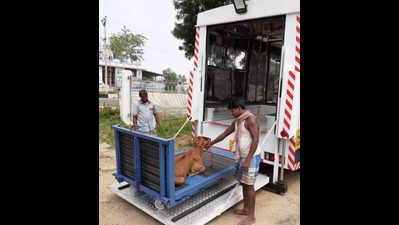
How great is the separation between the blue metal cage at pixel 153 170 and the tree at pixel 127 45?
106 ft

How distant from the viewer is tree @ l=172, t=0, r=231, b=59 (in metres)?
8.68

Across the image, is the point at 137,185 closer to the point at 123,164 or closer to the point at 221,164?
the point at 123,164

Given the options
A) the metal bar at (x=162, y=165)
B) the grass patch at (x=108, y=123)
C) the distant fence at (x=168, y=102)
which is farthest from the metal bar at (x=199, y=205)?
the distant fence at (x=168, y=102)

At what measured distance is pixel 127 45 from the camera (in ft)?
112

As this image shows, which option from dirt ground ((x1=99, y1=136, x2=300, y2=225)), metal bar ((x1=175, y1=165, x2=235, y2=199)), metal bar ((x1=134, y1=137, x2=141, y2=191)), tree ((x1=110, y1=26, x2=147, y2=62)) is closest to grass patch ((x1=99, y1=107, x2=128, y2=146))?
dirt ground ((x1=99, y1=136, x2=300, y2=225))

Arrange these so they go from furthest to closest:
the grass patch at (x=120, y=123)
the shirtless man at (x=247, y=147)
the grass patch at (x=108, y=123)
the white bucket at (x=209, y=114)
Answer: the grass patch at (x=120, y=123) < the grass patch at (x=108, y=123) < the white bucket at (x=209, y=114) < the shirtless man at (x=247, y=147)

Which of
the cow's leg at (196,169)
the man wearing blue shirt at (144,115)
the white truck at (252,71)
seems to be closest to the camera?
the cow's leg at (196,169)

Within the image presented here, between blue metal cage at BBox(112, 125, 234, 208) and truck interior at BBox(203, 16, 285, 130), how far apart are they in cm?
148

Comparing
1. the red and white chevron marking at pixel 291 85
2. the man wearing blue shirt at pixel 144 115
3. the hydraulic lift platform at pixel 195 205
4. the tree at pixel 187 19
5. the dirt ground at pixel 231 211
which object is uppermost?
the tree at pixel 187 19

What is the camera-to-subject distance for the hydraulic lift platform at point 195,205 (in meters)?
2.79

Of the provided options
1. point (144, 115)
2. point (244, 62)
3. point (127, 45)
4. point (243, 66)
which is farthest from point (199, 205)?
point (127, 45)

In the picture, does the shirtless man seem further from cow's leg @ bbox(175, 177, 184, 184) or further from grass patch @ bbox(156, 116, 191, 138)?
grass patch @ bbox(156, 116, 191, 138)

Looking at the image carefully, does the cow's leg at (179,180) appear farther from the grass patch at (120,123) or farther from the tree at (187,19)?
the tree at (187,19)

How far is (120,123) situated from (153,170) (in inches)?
265
